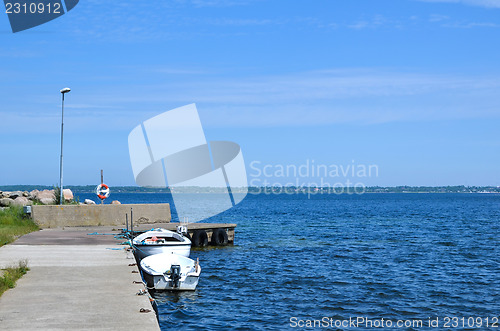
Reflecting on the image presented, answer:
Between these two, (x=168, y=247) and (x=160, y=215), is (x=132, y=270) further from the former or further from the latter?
(x=160, y=215)

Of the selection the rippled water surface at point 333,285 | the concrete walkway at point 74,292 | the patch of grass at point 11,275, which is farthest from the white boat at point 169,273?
the patch of grass at point 11,275

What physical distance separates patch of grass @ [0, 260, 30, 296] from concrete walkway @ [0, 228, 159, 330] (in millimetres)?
179

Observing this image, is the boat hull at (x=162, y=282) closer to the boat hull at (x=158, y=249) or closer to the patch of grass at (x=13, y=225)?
the boat hull at (x=158, y=249)

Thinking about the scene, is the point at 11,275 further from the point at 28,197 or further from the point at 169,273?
the point at 28,197

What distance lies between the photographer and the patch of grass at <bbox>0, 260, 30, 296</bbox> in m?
15.1

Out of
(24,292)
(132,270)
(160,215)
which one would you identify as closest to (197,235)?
(160,215)

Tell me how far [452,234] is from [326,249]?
2019 cm

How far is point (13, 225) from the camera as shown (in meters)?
32.8

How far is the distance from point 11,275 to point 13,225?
17.7 metres

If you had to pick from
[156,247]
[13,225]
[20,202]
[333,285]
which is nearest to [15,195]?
[20,202]

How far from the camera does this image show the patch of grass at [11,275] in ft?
49.5

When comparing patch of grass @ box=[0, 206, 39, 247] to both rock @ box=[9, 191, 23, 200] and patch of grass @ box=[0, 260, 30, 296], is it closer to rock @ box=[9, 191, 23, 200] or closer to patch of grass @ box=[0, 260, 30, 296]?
patch of grass @ box=[0, 260, 30, 296]

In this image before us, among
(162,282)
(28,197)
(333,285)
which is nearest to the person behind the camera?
(162,282)

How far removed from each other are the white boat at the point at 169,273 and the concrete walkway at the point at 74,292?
86cm
